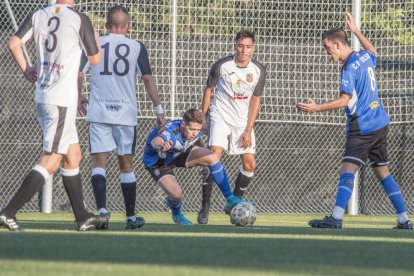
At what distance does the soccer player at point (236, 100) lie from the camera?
10969 mm

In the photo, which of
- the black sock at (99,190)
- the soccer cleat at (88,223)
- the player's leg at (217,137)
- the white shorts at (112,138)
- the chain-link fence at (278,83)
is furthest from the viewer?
the chain-link fence at (278,83)

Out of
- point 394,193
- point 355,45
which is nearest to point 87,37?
point 394,193

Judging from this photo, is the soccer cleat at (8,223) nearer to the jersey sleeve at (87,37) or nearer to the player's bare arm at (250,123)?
the jersey sleeve at (87,37)

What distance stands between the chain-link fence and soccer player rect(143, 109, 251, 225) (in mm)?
3359

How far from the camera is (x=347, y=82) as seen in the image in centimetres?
953

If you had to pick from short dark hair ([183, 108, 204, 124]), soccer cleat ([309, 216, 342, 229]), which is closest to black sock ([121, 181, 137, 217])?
short dark hair ([183, 108, 204, 124])

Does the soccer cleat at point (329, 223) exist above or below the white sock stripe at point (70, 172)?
below

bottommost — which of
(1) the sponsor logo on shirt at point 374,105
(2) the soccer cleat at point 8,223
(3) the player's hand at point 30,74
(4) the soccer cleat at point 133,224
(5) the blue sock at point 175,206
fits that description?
(5) the blue sock at point 175,206

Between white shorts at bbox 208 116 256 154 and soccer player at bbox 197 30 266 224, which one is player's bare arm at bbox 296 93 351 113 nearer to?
soccer player at bbox 197 30 266 224

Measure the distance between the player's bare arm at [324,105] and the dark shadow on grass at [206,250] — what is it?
6.04ft

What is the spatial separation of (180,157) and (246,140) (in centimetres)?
117

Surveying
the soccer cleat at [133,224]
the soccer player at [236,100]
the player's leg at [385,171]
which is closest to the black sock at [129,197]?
the soccer cleat at [133,224]

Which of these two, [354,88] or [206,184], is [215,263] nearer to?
[354,88]

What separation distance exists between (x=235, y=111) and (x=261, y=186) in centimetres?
313
